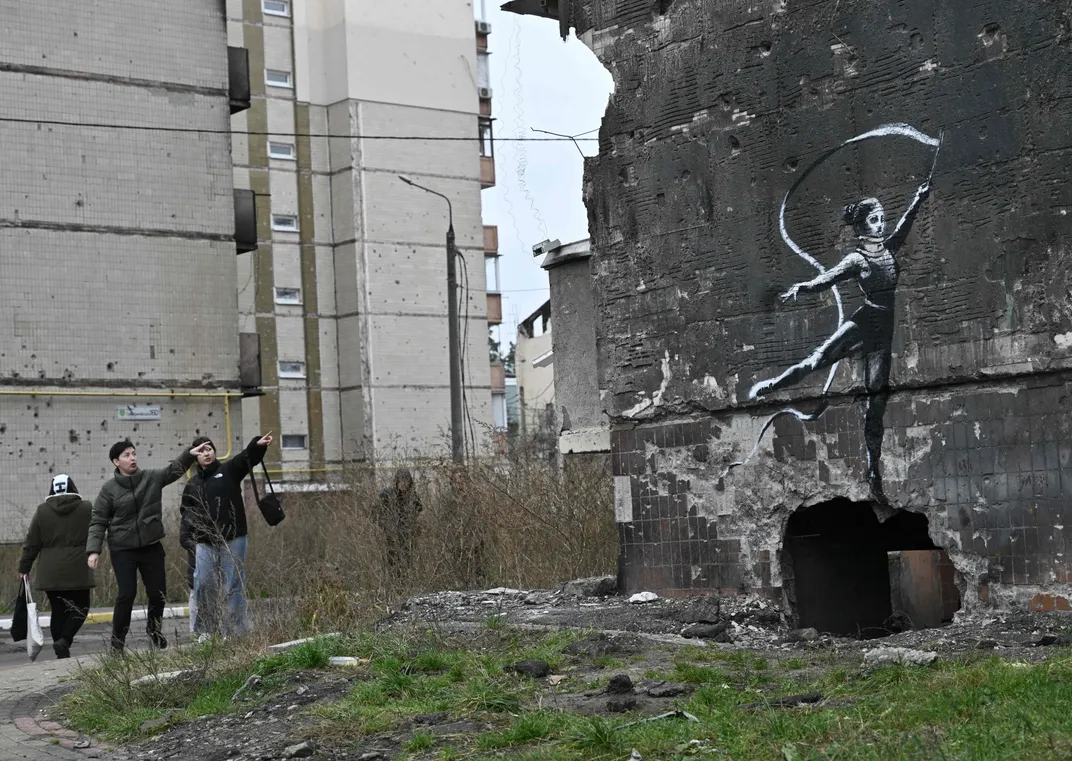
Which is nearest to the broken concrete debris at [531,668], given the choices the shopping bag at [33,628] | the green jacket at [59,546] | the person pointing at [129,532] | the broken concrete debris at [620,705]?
the broken concrete debris at [620,705]

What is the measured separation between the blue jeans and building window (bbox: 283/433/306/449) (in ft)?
106

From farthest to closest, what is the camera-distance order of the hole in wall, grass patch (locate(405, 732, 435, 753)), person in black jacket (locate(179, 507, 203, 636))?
person in black jacket (locate(179, 507, 203, 636))
the hole in wall
grass patch (locate(405, 732, 435, 753))

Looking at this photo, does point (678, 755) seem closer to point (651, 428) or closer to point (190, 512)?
point (651, 428)

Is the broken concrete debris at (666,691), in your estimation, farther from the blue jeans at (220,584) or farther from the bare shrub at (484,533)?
the bare shrub at (484,533)

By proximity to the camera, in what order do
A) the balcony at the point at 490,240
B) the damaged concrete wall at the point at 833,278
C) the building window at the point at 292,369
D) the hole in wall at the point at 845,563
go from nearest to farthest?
the damaged concrete wall at the point at 833,278 → the hole in wall at the point at 845,563 → the building window at the point at 292,369 → the balcony at the point at 490,240

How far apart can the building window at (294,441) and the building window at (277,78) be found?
35.4 ft

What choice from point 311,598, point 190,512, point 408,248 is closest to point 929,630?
point 311,598

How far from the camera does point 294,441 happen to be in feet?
145

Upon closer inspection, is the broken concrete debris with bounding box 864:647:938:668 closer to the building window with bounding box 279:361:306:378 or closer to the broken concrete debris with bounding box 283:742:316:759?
the broken concrete debris with bounding box 283:742:316:759

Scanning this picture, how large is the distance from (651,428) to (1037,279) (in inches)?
136

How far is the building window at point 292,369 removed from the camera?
1730 inches

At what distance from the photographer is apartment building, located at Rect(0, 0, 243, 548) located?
23.1 metres

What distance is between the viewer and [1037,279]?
9156 mm

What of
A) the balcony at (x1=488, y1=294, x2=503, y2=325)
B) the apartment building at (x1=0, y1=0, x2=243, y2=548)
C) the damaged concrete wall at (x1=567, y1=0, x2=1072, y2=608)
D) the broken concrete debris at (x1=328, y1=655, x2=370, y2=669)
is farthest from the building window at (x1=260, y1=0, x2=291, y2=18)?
the broken concrete debris at (x1=328, y1=655, x2=370, y2=669)
